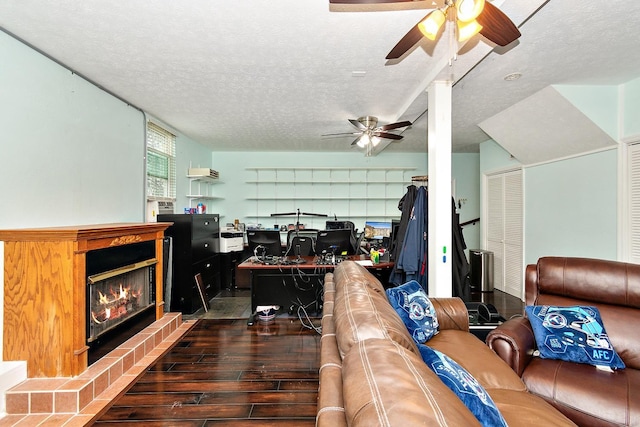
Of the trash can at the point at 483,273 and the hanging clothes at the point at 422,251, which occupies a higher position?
the hanging clothes at the point at 422,251

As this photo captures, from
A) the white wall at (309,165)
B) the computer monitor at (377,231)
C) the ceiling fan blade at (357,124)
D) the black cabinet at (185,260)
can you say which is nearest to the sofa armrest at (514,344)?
the ceiling fan blade at (357,124)

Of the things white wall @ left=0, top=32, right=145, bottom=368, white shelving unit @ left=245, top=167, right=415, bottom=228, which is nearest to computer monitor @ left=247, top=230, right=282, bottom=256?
white wall @ left=0, top=32, right=145, bottom=368

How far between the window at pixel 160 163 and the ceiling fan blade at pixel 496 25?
3.96 meters

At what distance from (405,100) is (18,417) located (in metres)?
4.26

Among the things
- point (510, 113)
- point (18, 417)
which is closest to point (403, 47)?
point (510, 113)

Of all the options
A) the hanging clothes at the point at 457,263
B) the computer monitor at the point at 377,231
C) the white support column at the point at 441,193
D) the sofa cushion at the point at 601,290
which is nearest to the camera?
the sofa cushion at the point at 601,290

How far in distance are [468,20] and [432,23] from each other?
0.62 ft

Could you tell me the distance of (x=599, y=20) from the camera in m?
1.88

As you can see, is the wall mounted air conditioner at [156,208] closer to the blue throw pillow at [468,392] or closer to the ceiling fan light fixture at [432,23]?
the ceiling fan light fixture at [432,23]

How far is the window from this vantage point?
390 cm

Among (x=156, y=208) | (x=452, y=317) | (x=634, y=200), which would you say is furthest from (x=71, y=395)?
(x=634, y=200)

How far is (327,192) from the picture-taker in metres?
6.00

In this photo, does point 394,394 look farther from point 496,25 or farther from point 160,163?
point 160,163

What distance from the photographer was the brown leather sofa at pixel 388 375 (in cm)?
64
